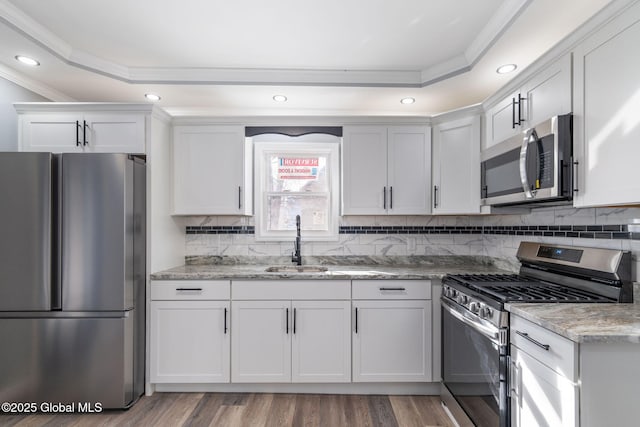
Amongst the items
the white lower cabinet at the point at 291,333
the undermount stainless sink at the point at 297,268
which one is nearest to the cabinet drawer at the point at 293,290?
the white lower cabinet at the point at 291,333

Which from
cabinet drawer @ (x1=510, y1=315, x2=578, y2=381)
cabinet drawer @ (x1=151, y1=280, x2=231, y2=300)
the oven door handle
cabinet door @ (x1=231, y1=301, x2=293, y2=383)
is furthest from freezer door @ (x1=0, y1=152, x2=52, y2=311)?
cabinet drawer @ (x1=510, y1=315, x2=578, y2=381)

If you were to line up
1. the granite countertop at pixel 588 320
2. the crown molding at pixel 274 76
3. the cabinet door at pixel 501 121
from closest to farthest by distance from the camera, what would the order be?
the granite countertop at pixel 588 320, the cabinet door at pixel 501 121, the crown molding at pixel 274 76

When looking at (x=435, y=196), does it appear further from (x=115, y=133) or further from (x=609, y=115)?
(x=115, y=133)

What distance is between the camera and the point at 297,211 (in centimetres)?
314

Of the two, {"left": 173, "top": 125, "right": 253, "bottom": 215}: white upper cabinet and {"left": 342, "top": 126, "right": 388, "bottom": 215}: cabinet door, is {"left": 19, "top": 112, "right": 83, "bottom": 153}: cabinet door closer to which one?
{"left": 173, "top": 125, "right": 253, "bottom": 215}: white upper cabinet

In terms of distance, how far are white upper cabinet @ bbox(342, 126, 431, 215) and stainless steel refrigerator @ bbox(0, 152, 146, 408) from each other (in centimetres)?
174

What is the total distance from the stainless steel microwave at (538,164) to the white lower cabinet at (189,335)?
2095mm

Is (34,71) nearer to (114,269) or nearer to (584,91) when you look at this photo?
(114,269)

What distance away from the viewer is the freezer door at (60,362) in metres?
2.20

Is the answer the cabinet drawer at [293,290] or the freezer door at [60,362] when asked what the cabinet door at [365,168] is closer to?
the cabinet drawer at [293,290]

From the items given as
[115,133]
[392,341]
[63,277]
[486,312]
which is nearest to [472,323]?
[486,312]

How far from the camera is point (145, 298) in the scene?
2.46m

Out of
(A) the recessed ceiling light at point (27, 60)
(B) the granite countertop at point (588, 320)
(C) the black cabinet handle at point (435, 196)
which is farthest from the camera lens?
(C) the black cabinet handle at point (435, 196)

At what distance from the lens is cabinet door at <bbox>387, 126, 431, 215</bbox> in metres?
2.81
